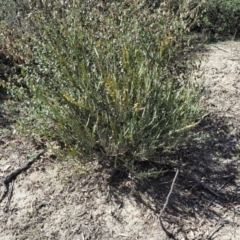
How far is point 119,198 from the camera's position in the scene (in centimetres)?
356

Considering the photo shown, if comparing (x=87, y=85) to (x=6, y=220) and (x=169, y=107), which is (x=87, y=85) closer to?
(x=169, y=107)

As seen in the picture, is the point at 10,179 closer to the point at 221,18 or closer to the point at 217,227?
the point at 217,227

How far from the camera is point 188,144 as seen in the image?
4.02 meters

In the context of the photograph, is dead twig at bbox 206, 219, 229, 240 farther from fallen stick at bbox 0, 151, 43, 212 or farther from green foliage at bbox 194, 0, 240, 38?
green foliage at bbox 194, 0, 240, 38

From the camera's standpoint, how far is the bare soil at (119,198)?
11.1ft

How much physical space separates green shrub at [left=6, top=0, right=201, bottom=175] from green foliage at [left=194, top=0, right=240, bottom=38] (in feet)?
8.12

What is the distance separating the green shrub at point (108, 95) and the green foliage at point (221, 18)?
8.12 ft

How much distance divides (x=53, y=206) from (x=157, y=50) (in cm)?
151

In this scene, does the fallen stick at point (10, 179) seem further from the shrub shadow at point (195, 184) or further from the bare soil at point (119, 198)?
the shrub shadow at point (195, 184)

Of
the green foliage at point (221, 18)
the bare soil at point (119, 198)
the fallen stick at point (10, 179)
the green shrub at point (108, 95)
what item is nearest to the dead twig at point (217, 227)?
the bare soil at point (119, 198)

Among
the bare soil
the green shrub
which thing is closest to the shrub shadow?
the bare soil

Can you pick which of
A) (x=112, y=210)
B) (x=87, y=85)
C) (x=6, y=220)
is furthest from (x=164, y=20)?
(x=6, y=220)

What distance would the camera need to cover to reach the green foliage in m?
6.22

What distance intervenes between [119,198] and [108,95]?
76 cm
